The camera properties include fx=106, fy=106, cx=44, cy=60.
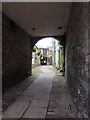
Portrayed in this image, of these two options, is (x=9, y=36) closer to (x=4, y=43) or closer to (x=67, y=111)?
(x=4, y=43)

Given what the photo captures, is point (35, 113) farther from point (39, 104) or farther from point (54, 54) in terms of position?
point (54, 54)

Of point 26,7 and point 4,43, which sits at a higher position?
point 26,7

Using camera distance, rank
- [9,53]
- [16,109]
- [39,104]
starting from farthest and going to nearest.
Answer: [9,53], [39,104], [16,109]

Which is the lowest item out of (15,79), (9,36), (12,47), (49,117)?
(49,117)

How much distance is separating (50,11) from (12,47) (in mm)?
1977

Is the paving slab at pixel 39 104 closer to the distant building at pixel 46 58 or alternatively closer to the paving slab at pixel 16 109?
the paving slab at pixel 16 109

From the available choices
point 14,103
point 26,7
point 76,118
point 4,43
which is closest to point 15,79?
point 4,43

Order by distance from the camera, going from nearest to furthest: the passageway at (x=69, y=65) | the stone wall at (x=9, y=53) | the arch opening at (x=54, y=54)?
the passageway at (x=69, y=65), the stone wall at (x=9, y=53), the arch opening at (x=54, y=54)

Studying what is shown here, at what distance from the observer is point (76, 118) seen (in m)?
1.93

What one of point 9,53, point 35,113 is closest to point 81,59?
point 35,113

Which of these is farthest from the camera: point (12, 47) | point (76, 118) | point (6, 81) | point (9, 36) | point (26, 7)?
point (12, 47)

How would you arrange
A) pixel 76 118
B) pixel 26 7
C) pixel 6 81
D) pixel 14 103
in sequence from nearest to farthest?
pixel 76 118
pixel 14 103
pixel 26 7
pixel 6 81

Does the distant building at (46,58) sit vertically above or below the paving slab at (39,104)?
above

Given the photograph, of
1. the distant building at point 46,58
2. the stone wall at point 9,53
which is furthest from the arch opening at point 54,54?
the stone wall at point 9,53
